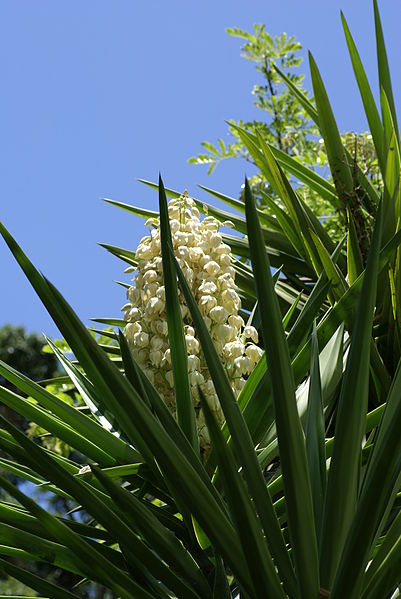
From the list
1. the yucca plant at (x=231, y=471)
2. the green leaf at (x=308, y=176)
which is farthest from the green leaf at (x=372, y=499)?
the green leaf at (x=308, y=176)

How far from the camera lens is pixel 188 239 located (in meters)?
1.62

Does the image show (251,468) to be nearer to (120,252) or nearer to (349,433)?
(349,433)

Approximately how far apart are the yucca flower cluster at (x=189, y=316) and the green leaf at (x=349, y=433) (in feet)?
1.69

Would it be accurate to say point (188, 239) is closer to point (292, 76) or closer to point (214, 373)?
point (214, 373)

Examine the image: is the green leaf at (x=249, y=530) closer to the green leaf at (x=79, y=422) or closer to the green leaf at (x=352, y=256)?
the green leaf at (x=79, y=422)

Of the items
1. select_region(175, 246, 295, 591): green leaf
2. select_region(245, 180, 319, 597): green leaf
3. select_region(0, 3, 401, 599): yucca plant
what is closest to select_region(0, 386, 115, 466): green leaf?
select_region(0, 3, 401, 599): yucca plant

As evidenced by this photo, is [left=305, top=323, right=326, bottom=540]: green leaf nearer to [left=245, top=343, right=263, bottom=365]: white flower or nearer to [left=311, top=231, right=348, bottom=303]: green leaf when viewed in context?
[left=245, top=343, right=263, bottom=365]: white flower

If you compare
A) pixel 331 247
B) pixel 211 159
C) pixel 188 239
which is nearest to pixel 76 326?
pixel 188 239

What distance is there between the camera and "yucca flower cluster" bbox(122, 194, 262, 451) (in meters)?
1.50

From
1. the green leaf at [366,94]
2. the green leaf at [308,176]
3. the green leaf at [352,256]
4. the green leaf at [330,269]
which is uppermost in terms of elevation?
the green leaf at [366,94]

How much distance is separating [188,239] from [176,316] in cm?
33

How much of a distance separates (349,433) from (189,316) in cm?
67

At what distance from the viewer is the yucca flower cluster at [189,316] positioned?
1497 millimetres

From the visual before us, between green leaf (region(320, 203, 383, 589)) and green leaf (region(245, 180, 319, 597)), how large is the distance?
6cm
